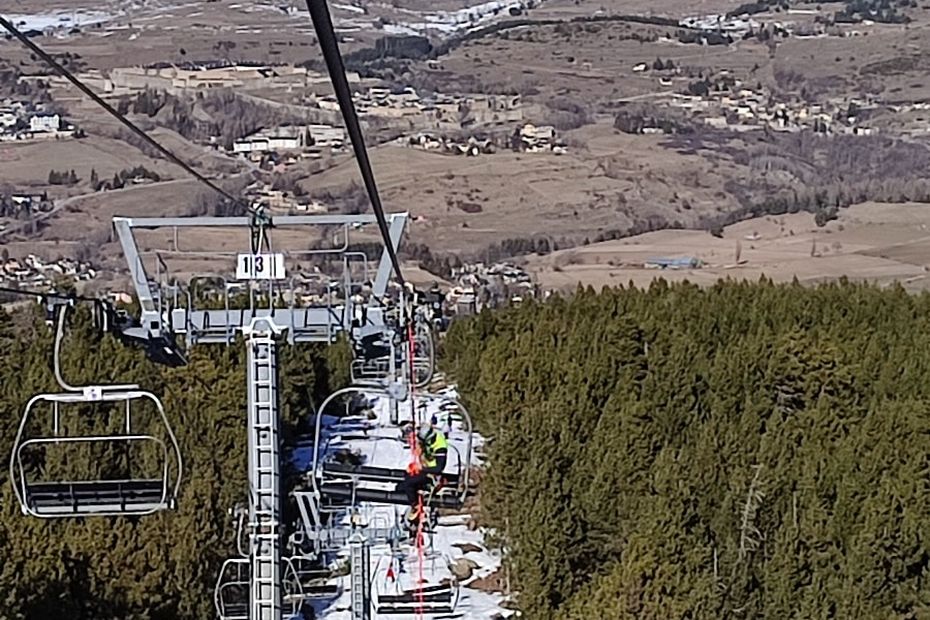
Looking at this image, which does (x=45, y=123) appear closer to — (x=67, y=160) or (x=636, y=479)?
(x=67, y=160)

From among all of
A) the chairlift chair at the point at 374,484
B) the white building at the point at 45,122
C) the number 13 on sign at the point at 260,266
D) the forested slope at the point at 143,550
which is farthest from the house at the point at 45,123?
the number 13 on sign at the point at 260,266

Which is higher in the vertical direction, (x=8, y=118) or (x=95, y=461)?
(x=95, y=461)

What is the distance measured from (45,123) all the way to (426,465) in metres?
88.8

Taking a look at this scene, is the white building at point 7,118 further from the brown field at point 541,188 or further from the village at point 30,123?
the brown field at point 541,188

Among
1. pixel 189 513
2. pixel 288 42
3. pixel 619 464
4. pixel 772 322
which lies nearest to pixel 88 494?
pixel 189 513

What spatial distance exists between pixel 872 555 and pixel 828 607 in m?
0.61

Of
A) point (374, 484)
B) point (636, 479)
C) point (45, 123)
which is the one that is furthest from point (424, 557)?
point (45, 123)

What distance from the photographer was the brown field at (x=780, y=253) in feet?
188

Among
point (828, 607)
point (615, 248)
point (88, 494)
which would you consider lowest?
point (615, 248)

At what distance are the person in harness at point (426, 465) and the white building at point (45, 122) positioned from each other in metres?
86.5

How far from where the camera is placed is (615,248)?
66812mm

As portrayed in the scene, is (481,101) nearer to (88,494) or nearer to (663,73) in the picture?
(663,73)

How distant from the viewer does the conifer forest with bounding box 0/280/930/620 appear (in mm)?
13820

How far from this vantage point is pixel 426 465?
9820mm
